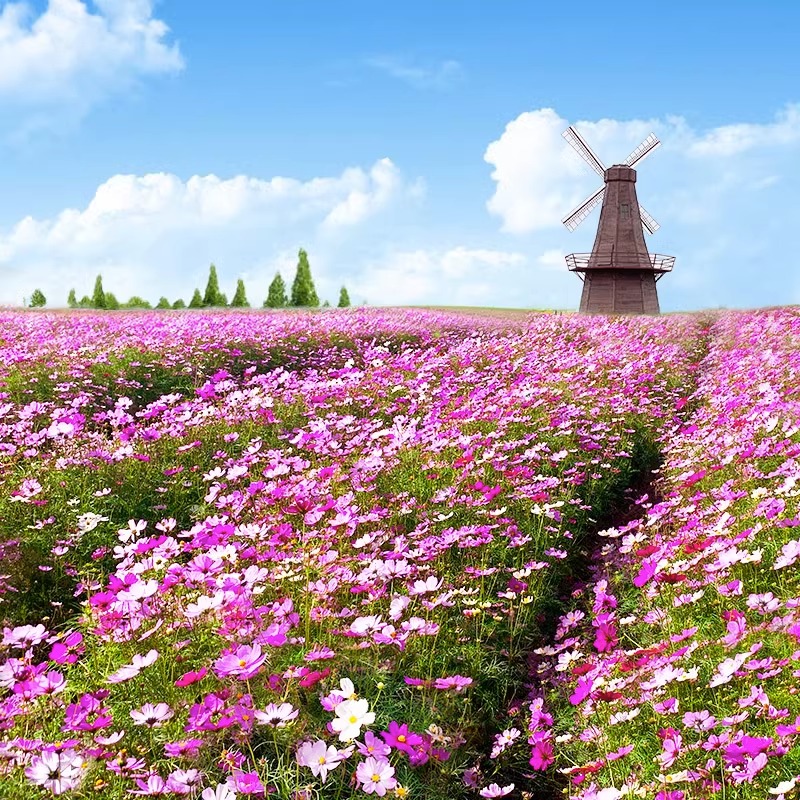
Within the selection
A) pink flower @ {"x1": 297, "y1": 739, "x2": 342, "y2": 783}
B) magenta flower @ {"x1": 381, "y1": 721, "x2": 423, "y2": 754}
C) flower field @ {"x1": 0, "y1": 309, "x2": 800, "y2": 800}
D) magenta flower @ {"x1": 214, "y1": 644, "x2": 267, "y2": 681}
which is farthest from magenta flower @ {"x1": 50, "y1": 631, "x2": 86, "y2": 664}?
magenta flower @ {"x1": 381, "y1": 721, "x2": 423, "y2": 754}

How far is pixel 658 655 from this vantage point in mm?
4148

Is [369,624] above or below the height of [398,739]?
above

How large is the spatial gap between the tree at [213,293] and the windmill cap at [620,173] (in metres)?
30.4

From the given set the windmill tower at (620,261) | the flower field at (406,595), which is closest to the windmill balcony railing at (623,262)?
the windmill tower at (620,261)

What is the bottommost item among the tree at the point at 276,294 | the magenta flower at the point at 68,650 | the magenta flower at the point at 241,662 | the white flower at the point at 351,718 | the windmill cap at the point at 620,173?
the magenta flower at the point at 68,650

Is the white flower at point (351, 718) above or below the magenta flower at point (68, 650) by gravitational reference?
above

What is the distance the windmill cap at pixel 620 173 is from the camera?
33.8 m

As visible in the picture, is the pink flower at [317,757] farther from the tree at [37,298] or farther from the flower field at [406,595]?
the tree at [37,298]

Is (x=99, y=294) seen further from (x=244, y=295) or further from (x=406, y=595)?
(x=406, y=595)

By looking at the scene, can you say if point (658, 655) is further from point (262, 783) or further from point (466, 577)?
point (262, 783)

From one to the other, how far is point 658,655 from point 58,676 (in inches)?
111

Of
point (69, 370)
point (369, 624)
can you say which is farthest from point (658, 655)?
point (69, 370)

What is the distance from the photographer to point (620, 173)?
33.8 m

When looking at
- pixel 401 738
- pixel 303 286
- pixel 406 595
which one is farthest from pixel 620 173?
pixel 401 738
